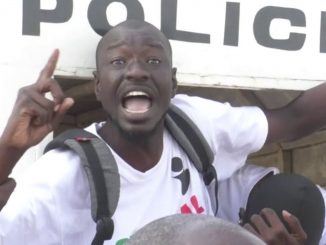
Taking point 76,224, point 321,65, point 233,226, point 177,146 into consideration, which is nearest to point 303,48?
point 321,65

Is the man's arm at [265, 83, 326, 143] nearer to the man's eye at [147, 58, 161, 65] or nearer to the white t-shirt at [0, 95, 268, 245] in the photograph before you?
the white t-shirt at [0, 95, 268, 245]

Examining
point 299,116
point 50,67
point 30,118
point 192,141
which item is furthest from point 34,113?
point 299,116

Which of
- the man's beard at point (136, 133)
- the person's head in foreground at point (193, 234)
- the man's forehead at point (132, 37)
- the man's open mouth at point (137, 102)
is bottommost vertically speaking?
the man's beard at point (136, 133)

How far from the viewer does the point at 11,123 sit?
80.7 inches

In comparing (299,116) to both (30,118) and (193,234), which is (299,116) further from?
(193,234)

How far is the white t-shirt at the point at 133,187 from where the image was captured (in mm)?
2037

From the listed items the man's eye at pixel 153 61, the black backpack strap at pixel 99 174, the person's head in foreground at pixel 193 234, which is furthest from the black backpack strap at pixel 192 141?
the person's head in foreground at pixel 193 234

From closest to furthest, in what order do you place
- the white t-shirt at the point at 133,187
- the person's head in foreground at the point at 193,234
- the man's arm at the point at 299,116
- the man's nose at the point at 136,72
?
1. the person's head in foreground at the point at 193,234
2. the white t-shirt at the point at 133,187
3. the man's nose at the point at 136,72
4. the man's arm at the point at 299,116

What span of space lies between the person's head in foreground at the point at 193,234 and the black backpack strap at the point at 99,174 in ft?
2.41

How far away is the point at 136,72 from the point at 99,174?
28 cm

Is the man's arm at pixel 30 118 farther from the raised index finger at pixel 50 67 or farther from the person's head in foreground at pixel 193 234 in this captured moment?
the person's head in foreground at pixel 193 234

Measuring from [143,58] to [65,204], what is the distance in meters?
0.42

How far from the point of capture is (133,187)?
2.25m

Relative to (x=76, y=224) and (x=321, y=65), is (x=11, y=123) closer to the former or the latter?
(x=76, y=224)
